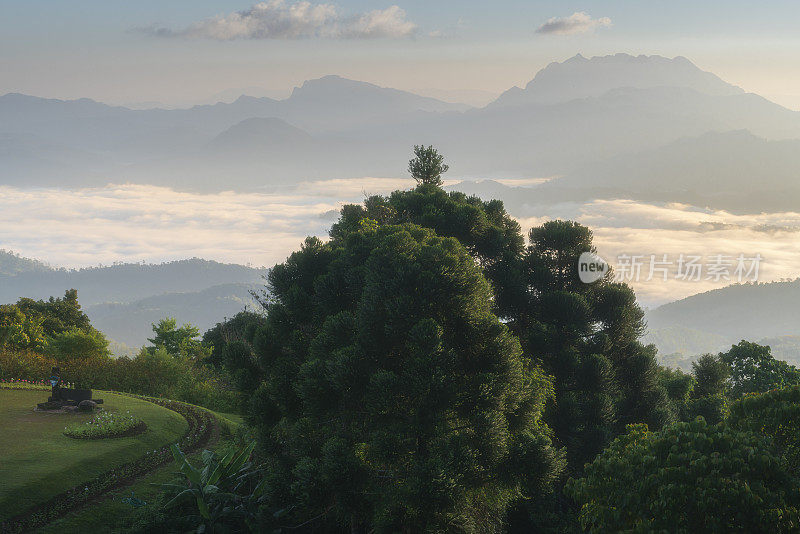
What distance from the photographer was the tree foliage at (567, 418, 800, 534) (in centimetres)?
1355

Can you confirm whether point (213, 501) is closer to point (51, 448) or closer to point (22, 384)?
point (51, 448)

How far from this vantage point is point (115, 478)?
23188 millimetres

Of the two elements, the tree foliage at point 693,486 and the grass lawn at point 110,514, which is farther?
the grass lawn at point 110,514

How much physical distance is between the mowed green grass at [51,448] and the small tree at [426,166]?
22025mm

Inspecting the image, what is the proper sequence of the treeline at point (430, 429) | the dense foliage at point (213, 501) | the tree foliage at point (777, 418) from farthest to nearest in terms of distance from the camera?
the dense foliage at point (213, 501)
the tree foliage at point (777, 418)
the treeline at point (430, 429)

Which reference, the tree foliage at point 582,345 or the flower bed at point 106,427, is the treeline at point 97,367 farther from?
the tree foliage at point 582,345

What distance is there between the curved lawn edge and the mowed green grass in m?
0.29

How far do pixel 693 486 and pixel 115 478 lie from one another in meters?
20.6

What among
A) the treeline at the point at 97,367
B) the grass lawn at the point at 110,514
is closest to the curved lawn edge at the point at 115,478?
the grass lawn at the point at 110,514

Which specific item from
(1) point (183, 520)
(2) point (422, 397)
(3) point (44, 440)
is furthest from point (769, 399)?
(3) point (44, 440)

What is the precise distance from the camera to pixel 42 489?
68.3 feet

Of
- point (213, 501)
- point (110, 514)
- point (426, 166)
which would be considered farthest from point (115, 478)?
point (426, 166)

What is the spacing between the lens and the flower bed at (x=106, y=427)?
26969mm

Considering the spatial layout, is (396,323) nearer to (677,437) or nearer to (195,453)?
(677,437)
